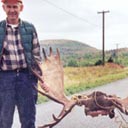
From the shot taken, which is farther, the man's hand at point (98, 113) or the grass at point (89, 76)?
the grass at point (89, 76)

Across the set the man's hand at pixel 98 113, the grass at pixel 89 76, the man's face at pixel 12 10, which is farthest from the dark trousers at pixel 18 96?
the grass at pixel 89 76

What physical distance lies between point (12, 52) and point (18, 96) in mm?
460

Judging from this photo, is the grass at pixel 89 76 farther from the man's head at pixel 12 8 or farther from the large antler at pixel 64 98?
the man's head at pixel 12 8

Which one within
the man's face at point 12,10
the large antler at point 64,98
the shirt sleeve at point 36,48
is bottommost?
the large antler at point 64,98

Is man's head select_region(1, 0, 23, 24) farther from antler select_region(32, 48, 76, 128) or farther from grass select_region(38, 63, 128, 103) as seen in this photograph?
grass select_region(38, 63, 128, 103)

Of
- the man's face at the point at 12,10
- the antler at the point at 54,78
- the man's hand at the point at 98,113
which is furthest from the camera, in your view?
the antler at the point at 54,78

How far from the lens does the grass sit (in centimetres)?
2323

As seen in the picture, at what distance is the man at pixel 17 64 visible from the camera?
743cm

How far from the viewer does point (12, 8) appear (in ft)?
24.2

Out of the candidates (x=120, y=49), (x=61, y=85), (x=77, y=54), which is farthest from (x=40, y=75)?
(x=120, y=49)

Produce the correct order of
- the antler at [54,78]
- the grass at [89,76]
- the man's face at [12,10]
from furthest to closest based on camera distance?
the grass at [89,76]
the antler at [54,78]
the man's face at [12,10]

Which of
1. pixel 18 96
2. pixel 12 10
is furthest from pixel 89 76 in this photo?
pixel 12 10

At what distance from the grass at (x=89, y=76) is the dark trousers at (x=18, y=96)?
510 inches

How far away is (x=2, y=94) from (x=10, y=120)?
287mm
